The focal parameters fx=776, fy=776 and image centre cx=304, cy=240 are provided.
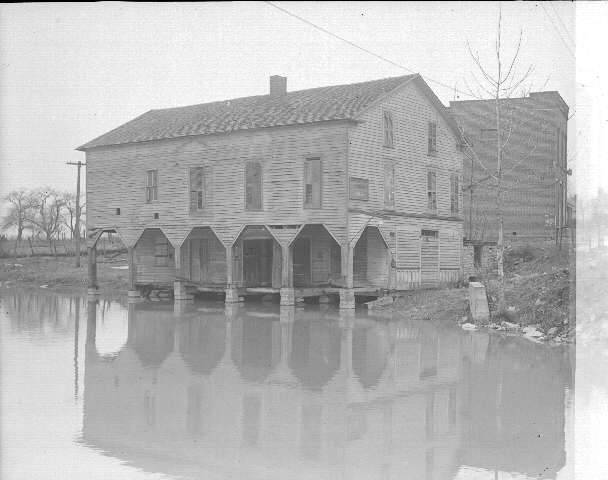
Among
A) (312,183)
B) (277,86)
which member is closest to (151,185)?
(277,86)

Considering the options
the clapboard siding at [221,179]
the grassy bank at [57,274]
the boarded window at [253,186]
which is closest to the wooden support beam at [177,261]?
the clapboard siding at [221,179]

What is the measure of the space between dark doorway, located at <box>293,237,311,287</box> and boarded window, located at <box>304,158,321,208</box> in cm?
404

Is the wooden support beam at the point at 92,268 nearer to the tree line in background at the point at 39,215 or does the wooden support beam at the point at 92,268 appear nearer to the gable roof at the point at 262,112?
the gable roof at the point at 262,112

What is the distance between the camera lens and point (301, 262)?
3312cm

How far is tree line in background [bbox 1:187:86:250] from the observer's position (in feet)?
175

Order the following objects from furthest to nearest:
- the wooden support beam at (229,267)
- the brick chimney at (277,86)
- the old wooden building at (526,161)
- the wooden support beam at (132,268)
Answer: the old wooden building at (526,161) < the wooden support beam at (132,268) < the brick chimney at (277,86) < the wooden support beam at (229,267)

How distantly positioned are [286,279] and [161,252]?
382 inches

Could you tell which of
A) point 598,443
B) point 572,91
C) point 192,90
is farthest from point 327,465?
point 192,90

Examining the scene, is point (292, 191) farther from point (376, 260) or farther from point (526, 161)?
point (526, 161)

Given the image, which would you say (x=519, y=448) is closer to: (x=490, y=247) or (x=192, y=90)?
(x=192, y=90)

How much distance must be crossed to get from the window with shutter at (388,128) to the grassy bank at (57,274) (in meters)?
17.7

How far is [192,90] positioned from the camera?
81.0 ft

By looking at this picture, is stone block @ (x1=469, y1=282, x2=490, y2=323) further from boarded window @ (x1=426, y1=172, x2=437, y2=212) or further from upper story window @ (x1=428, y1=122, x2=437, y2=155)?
upper story window @ (x1=428, y1=122, x2=437, y2=155)

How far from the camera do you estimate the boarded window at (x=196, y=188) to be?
106 ft
